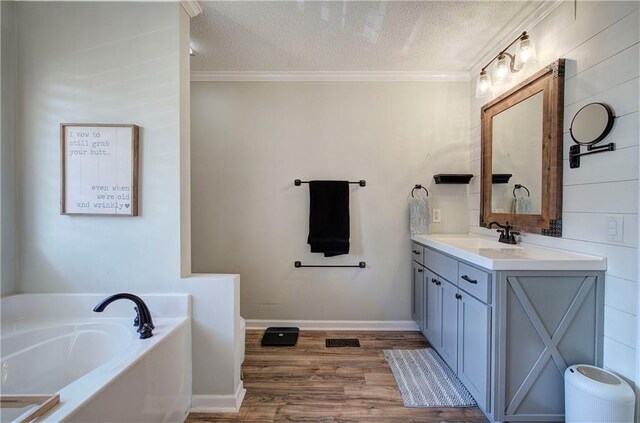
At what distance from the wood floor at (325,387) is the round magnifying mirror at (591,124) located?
5.35 ft

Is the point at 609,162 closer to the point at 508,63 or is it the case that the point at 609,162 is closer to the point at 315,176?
the point at 508,63

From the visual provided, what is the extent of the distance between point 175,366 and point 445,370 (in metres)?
1.79

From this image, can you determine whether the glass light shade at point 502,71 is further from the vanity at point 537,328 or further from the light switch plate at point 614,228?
the vanity at point 537,328

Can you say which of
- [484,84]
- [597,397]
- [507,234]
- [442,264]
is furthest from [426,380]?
[484,84]

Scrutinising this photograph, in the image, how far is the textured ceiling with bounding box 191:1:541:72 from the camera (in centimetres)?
175

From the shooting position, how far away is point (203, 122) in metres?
2.61

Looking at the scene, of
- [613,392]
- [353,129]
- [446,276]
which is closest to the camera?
[613,392]

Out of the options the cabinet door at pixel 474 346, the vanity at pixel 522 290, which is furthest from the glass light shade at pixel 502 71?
the cabinet door at pixel 474 346

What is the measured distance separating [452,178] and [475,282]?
1.22 metres

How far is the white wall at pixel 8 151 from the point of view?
1.53 meters

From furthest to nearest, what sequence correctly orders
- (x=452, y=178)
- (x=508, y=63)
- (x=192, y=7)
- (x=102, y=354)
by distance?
(x=452, y=178) < (x=508, y=63) < (x=192, y=7) < (x=102, y=354)

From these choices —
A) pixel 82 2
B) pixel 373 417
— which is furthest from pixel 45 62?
pixel 373 417

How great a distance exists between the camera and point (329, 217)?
2.52 metres

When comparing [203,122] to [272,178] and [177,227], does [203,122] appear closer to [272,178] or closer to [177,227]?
[272,178]
